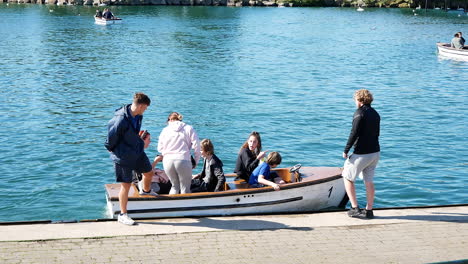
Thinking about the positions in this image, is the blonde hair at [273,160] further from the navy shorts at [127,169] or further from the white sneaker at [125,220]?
the white sneaker at [125,220]

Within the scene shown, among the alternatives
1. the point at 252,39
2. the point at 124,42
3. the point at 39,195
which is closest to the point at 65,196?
the point at 39,195

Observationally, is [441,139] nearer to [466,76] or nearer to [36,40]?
[466,76]

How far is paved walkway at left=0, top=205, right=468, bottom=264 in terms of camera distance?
332 inches

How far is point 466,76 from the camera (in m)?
34.1

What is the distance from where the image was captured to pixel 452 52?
3975cm

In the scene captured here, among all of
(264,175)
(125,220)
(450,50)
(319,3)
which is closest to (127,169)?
(125,220)

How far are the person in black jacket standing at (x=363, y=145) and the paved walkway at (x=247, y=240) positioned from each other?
47 cm

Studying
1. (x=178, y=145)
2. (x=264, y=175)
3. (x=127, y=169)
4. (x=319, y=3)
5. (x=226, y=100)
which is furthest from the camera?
(x=319, y=3)

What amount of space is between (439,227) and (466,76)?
26.4 metres

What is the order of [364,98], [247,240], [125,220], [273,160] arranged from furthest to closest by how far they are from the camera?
[273,160] < [364,98] < [125,220] < [247,240]

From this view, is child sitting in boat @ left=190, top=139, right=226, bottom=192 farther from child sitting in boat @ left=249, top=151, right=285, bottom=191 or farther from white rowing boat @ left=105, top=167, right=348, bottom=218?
child sitting in boat @ left=249, top=151, right=285, bottom=191

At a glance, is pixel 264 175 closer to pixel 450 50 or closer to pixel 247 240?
pixel 247 240

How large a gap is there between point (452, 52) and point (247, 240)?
3421cm

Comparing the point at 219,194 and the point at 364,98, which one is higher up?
the point at 364,98
